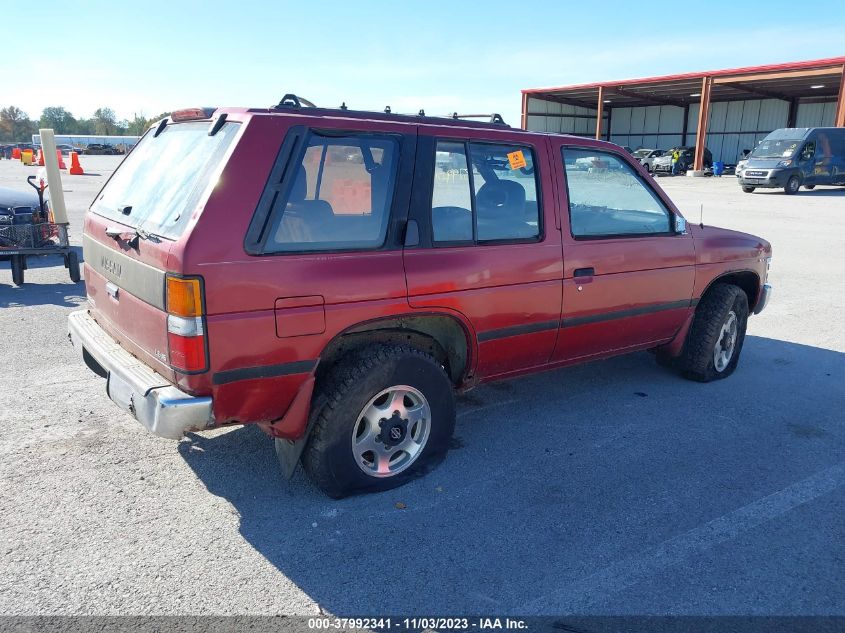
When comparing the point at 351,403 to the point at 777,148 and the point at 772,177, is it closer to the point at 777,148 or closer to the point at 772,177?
the point at 772,177

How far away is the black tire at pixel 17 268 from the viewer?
7.82 m

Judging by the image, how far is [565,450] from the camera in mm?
4047

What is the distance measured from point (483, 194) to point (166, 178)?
5.65 feet

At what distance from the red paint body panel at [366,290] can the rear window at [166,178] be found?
0.11 meters

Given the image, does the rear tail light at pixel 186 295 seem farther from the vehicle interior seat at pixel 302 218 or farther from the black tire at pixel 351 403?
the black tire at pixel 351 403

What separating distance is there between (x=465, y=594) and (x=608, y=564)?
690mm

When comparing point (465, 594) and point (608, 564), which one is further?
point (608, 564)

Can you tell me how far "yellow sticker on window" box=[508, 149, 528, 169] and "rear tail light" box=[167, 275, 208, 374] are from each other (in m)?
2.04

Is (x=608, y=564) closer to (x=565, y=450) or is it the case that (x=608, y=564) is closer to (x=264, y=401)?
(x=565, y=450)

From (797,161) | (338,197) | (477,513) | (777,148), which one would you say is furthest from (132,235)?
(777,148)

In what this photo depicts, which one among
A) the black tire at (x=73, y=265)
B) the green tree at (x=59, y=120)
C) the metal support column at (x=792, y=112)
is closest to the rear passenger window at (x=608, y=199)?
the black tire at (x=73, y=265)

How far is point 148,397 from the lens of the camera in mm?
2922

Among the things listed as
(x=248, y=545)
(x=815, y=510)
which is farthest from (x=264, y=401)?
(x=815, y=510)

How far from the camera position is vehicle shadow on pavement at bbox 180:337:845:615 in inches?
108
